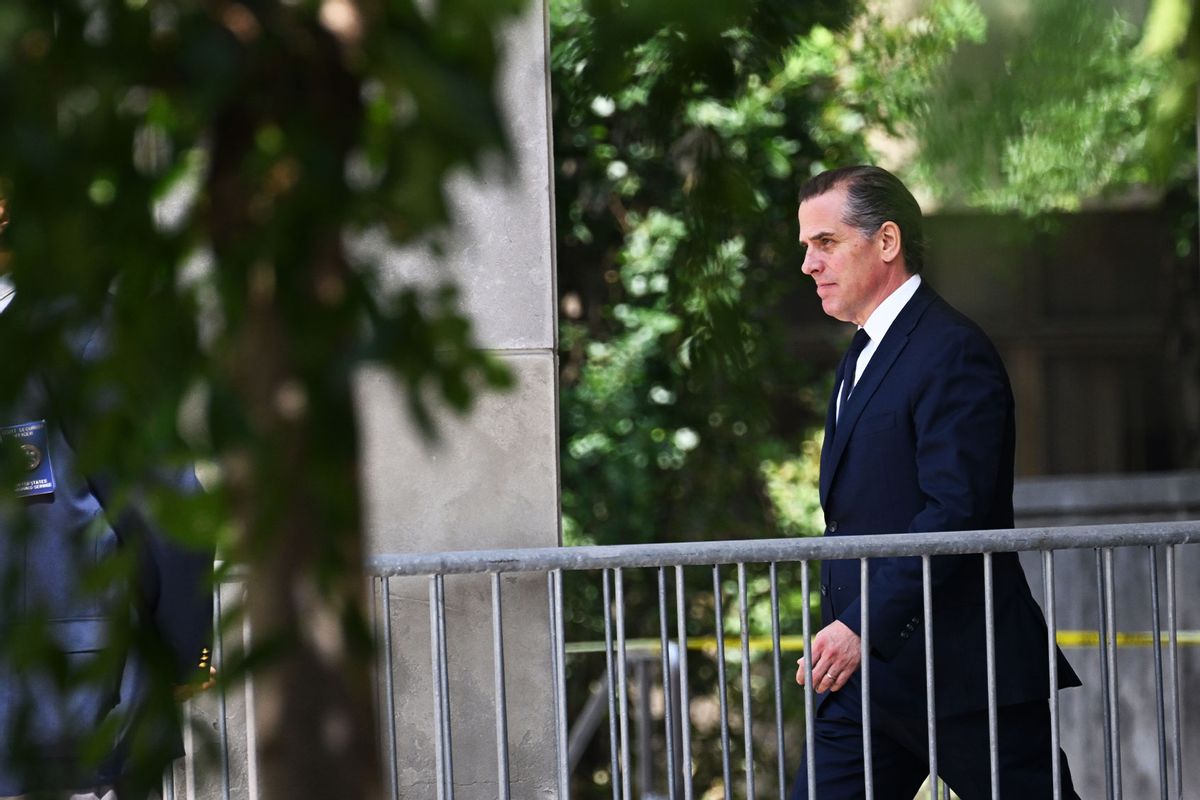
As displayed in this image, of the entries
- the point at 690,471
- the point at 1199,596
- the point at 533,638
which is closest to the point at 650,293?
the point at 690,471

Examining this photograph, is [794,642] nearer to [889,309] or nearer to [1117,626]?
[1117,626]

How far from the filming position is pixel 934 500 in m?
3.62

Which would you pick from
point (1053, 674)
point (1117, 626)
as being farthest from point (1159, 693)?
point (1117, 626)

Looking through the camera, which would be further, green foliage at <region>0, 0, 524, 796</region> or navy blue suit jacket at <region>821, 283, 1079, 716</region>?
navy blue suit jacket at <region>821, 283, 1079, 716</region>

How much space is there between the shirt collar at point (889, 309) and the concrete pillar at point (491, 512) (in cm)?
92

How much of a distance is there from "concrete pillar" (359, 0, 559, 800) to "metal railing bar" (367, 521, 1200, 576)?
0.65 metres

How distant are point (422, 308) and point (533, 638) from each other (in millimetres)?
3402

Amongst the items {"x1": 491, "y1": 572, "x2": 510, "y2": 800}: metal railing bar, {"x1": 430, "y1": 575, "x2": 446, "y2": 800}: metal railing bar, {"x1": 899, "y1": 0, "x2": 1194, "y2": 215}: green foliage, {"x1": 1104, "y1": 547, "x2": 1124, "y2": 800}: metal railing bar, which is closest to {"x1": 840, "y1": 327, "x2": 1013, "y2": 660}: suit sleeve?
{"x1": 1104, "y1": 547, "x2": 1124, "y2": 800}: metal railing bar

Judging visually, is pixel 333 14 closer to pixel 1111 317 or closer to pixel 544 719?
pixel 544 719

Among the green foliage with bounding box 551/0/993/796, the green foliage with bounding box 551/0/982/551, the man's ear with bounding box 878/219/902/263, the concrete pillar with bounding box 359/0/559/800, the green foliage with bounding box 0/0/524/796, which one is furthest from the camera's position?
the green foliage with bounding box 551/0/993/796

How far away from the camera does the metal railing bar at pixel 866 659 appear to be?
3.58 m

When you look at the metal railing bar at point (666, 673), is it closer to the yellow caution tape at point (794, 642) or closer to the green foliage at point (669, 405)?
the green foliage at point (669, 405)

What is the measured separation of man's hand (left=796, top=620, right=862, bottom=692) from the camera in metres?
3.63

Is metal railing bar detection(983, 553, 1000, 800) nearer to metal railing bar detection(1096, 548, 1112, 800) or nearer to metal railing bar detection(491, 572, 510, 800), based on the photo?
metal railing bar detection(1096, 548, 1112, 800)
